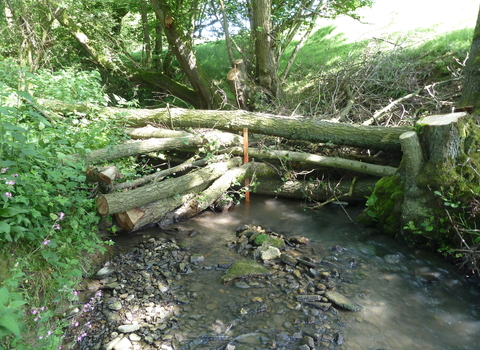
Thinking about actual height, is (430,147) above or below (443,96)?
below

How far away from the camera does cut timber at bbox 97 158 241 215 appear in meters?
4.49

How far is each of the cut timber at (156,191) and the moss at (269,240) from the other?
1.51 metres

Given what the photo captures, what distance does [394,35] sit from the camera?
10.2 meters

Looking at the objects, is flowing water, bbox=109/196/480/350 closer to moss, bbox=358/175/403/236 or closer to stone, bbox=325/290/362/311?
stone, bbox=325/290/362/311

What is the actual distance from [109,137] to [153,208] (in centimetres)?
146

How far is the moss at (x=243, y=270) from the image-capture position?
4.13m

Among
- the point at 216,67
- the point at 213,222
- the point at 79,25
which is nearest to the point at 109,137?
the point at 213,222

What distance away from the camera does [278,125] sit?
6.70 m

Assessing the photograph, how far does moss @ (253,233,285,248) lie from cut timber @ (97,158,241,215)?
59.3 inches

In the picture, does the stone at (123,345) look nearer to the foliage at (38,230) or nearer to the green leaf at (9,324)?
the foliage at (38,230)

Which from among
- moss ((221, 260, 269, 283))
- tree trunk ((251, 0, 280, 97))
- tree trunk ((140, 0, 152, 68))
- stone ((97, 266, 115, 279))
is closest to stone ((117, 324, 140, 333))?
stone ((97, 266, 115, 279))

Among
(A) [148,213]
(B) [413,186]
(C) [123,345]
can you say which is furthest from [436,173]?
(C) [123,345]

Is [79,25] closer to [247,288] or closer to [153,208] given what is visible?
[153,208]

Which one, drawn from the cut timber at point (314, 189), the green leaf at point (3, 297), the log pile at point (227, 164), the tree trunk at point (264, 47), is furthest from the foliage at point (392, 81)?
the green leaf at point (3, 297)
